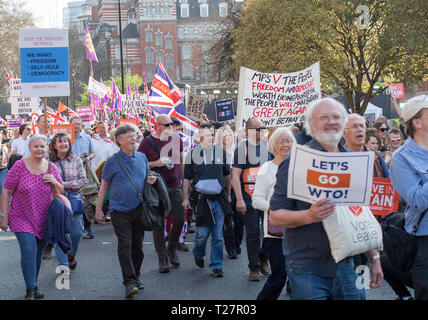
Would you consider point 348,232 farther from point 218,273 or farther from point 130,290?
point 218,273

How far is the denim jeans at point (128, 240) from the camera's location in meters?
6.01

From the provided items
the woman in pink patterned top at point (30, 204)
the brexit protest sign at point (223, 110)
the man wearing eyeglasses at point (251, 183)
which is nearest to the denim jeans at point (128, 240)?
the woman in pink patterned top at point (30, 204)

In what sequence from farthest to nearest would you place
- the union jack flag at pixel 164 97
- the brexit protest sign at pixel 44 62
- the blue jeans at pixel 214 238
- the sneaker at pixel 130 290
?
1. the union jack flag at pixel 164 97
2. the brexit protest sign at pixel 44 62
3. the blue jeans at pixel 214 238
4. the sneaker at pixel 130 290

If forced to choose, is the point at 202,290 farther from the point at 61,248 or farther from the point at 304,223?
the point at 304,223

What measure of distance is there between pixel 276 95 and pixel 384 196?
139 inches

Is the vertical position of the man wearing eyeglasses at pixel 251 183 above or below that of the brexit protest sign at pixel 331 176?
below

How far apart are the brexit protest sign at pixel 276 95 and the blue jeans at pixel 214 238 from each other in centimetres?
199

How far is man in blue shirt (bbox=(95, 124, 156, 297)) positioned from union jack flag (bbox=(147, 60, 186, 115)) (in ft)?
18.0

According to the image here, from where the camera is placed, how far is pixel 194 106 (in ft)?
49.1

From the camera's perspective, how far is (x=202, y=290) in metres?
6.23

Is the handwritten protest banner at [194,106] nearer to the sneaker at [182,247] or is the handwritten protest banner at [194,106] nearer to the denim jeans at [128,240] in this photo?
the sneaker at [182,247]

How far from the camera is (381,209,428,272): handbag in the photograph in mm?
3701

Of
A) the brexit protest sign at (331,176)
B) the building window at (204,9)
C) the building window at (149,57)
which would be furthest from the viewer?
the building window at (204,9)
